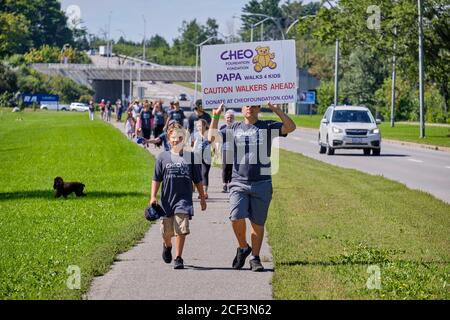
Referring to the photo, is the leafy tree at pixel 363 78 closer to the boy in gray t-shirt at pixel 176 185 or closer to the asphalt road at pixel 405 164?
the asphalt road at pixel 405 164

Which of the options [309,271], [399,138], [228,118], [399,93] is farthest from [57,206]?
[399,93]

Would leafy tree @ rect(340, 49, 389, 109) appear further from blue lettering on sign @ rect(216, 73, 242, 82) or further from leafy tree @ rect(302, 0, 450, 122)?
blue lettering on sign @ rect(216, 73, 242, 82)

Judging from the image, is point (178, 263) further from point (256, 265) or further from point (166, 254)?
point (256, 265)

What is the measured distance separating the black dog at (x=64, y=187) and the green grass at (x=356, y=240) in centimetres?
391

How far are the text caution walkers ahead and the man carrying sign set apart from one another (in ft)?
1.08

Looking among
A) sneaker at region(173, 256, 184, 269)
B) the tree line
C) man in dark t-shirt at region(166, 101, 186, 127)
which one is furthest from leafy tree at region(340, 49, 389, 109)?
sneaker at region(173, 256, 184, 269)

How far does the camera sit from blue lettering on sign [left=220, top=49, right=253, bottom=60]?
12.6 m

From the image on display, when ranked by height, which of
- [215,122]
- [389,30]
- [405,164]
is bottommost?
[405,164]

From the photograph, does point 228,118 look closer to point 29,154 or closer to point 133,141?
point 29,154

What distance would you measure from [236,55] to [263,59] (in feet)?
1.01

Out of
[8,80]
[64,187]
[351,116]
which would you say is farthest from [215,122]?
[8,80]

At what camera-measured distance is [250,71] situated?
12.5 m

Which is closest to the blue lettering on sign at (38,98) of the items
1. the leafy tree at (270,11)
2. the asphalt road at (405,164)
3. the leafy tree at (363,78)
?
the leafy tree at (270,11)

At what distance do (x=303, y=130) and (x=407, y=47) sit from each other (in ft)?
52.8
